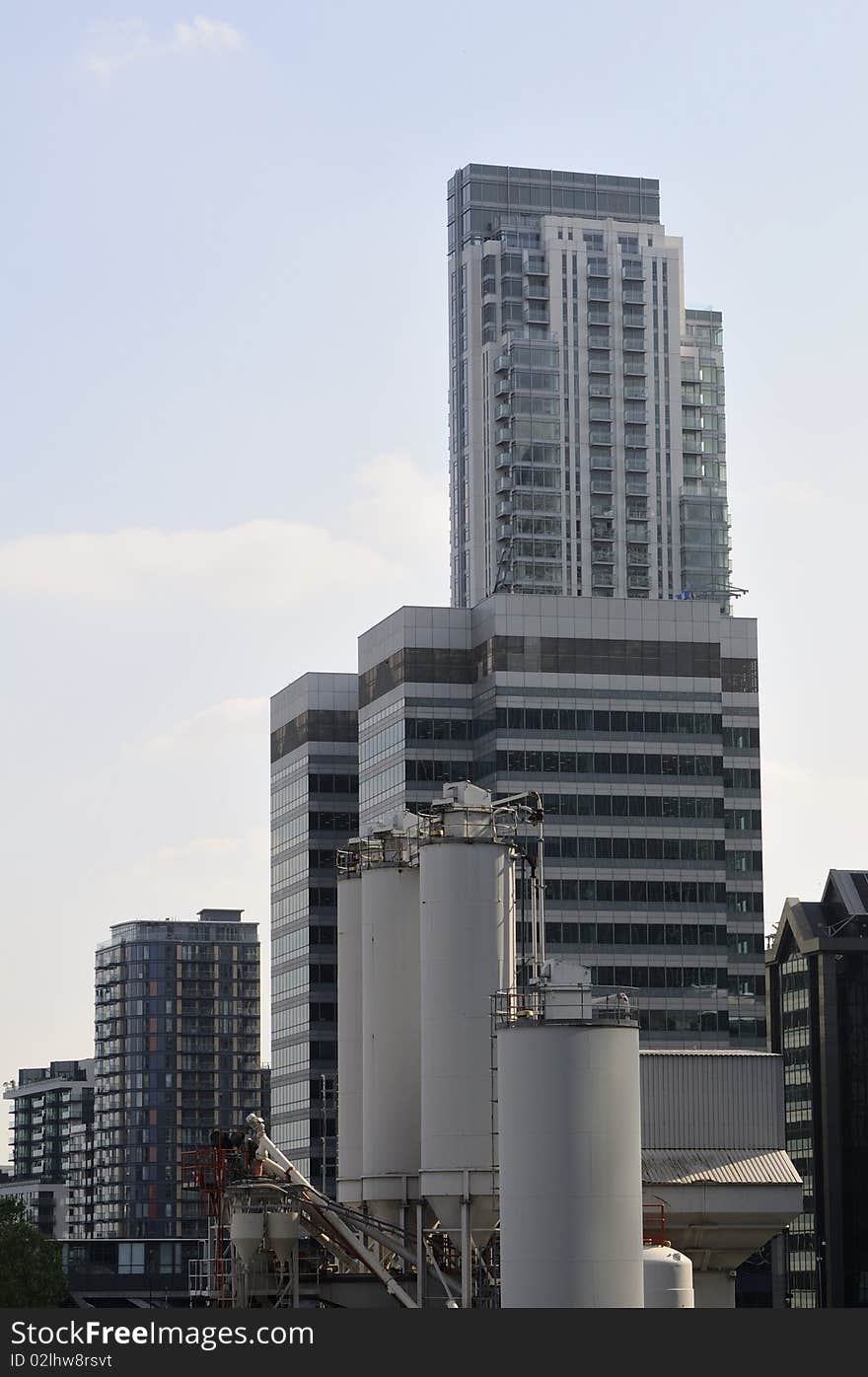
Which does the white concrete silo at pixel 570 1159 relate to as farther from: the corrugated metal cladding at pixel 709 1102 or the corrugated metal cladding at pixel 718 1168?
the corrugated metal cladding at pixel 709 1102

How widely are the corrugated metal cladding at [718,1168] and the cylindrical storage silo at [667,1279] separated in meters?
10.9

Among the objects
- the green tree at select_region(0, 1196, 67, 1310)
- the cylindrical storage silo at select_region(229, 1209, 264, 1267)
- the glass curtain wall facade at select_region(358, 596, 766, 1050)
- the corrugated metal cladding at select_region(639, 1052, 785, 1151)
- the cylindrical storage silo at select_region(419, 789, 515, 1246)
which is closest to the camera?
the cylindrical storage silo at select_region(419, 789, 515, 1246)

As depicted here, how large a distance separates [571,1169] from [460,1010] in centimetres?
1048

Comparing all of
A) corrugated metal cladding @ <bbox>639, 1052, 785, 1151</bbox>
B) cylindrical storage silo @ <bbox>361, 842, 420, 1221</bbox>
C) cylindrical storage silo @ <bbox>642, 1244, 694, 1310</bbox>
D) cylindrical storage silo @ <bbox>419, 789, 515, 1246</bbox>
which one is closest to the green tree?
cylindrical storage silo @ <bbox>361, 842, 420, 1221</bbox>

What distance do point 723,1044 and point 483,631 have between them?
40736 millimetres

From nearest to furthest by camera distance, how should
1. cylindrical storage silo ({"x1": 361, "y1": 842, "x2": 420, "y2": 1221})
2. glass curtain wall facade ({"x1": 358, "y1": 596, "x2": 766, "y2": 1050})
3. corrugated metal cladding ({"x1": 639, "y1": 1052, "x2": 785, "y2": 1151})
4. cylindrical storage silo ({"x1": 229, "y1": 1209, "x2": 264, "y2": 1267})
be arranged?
1. cylindrical storage silo ({"x1": 229, "y1": 1209, "x2": 264, "y2": 1267})
2. cylindrical storage silo ({"x1": 361, "y1": 842, "x2": 420, "y2": 1221})
3. corrugated metal cladding ({"x1": 639, "y1": 1052, "x2": 785, "y2": 1151})
4. glass curtain wall facade ({"x1": 358, "y1": 596, "x2": 766, "y2": 1050})

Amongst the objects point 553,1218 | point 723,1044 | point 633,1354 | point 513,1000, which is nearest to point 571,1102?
point 553,1218

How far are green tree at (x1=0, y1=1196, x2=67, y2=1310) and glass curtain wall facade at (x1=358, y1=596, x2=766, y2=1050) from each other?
57.7 metres

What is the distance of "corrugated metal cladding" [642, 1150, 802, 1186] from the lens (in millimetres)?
72438

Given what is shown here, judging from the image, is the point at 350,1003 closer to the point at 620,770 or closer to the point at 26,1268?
the point at 26,1268

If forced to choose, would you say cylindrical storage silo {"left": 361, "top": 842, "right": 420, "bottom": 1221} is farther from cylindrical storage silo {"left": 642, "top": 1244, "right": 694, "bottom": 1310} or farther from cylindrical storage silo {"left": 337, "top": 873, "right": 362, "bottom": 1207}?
cylindrical storage silo {"left": 642, "top": 1244, "right": 694, "bottom": 1310}

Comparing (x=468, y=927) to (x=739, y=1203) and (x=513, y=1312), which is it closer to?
(x=739, y=1203)

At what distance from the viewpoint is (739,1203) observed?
73.4 meters

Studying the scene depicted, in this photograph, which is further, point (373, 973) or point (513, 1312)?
point (373, 973)
